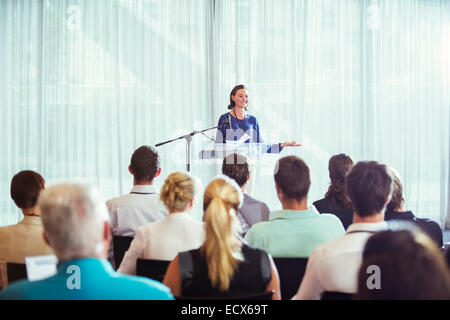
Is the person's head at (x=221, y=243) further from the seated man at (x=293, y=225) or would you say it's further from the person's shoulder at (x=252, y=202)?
the person's shoulder at (x=252, y=202)

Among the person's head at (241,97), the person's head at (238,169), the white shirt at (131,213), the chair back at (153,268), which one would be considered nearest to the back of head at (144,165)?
the white shirt at (131,213)

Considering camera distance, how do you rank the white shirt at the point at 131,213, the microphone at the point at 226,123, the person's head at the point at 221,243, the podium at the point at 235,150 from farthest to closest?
the microphone at the point at 226,123
the podium at the point at 235,150
the white shirt at the point at 131,213
the person's head at the point at 221,243

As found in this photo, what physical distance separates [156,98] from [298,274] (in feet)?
14.7

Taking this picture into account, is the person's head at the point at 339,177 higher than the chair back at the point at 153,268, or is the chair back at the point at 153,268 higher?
the person's head at the point at 339,177

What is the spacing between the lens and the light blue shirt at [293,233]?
1.95 meters

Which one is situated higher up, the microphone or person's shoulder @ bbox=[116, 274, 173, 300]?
the microphone

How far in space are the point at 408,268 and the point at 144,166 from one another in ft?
6.66

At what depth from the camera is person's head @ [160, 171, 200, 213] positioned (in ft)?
6.72

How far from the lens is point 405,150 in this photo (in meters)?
6.11

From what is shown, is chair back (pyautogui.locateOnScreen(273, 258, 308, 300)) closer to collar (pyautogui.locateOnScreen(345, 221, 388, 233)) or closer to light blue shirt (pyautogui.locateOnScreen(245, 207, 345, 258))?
light blue shirt (pyautogui.locateOnScreen(245, 207, 345, 258))

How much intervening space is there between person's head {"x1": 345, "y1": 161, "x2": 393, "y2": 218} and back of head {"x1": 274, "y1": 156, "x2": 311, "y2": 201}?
362 mm

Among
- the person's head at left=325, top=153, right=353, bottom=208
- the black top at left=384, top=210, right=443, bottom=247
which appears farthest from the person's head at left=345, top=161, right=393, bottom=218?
the person's head at left=325, top=153, right=353, bottom=208

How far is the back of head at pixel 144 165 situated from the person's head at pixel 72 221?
154 centimetres

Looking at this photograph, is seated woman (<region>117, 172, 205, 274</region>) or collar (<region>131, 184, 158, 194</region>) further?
collar (<region>131, 184, 158, 194</region>)
